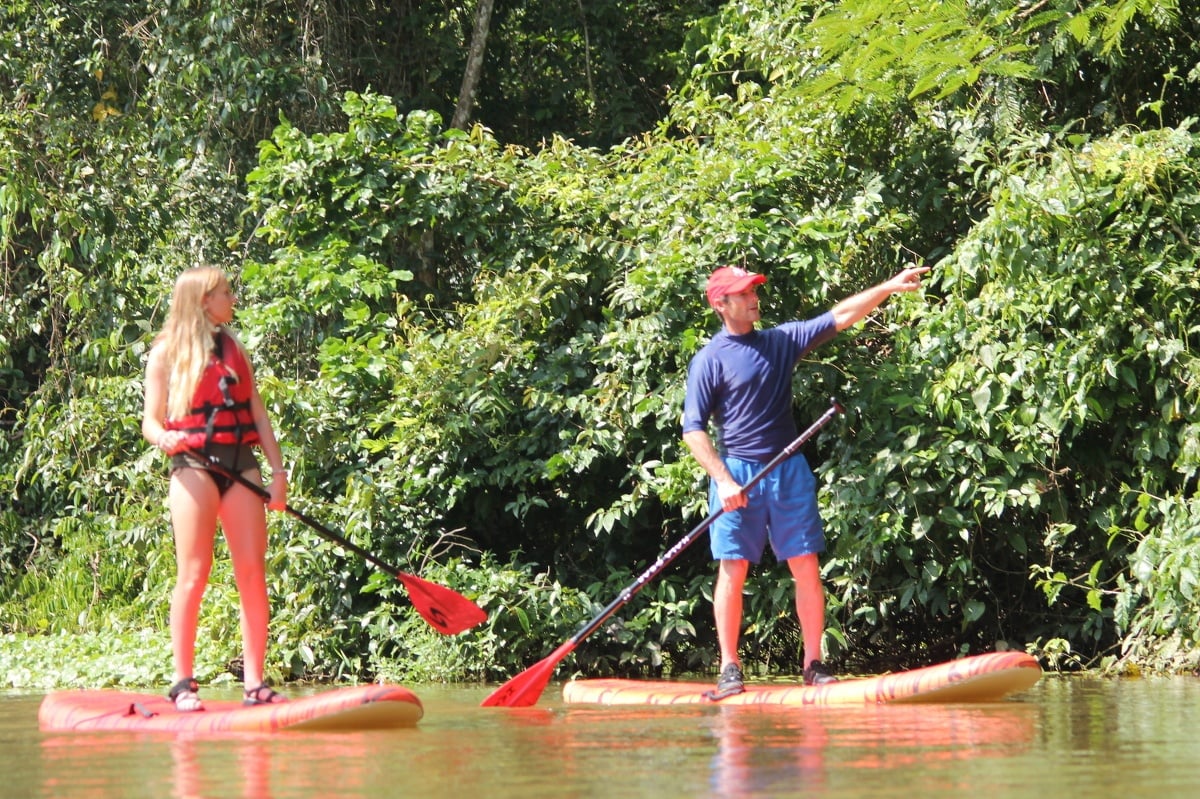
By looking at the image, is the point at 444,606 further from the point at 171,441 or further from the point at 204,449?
the point at 171,441

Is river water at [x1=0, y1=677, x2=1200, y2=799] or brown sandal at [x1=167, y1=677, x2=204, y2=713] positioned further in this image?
brown sandal at [x1=167, y1=677, x2=204, y2=713]

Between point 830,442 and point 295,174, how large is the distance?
12.4 feet

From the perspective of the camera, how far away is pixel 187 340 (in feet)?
20.3

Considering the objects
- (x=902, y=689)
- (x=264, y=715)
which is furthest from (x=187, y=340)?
(x=902, y=689)

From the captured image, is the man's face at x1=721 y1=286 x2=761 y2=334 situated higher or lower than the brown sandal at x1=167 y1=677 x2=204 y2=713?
higher

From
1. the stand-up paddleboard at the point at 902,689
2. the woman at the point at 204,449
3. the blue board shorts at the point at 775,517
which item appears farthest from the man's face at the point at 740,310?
the woman at the point at 204,449

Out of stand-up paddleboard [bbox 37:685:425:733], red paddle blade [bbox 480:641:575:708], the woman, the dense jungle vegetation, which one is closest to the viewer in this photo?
stand-up paddleboard [bbox 37:685:425:733]

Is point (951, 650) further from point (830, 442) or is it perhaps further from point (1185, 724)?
point (1185, 724)

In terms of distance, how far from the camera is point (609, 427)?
942 cm

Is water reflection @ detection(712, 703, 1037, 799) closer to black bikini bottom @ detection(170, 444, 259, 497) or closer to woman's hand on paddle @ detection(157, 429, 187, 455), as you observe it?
black bikini bottom @ detection(170, 444, 259, 497)

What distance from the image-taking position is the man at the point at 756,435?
23.5 ft

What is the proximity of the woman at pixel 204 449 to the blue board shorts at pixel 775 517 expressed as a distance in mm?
2068

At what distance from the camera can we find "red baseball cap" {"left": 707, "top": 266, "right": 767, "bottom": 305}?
7094mm

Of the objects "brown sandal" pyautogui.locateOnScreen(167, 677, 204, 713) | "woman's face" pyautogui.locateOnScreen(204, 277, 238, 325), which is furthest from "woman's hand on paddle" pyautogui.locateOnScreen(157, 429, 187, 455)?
"brown sandal" pyautogui.locateOnScreen(167, 677, 204, 713)
